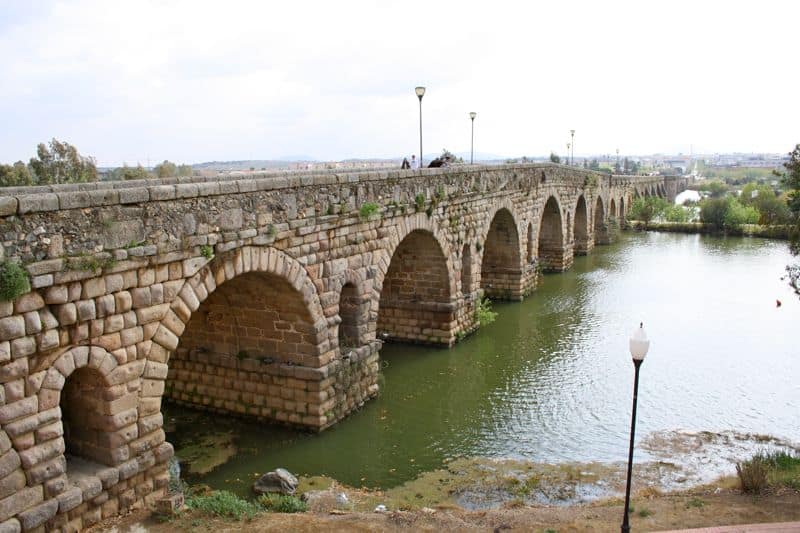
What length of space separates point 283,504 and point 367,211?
5.79m

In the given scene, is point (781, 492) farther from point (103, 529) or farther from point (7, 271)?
point (7, 271)

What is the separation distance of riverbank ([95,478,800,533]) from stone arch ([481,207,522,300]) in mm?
14630

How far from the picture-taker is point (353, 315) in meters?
13.4

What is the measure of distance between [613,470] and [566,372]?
5.16m

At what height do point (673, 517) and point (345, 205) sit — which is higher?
point (345, 205)

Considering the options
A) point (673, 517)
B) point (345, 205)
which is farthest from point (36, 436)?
point (673, 517)

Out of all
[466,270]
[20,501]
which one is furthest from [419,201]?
[20,501]

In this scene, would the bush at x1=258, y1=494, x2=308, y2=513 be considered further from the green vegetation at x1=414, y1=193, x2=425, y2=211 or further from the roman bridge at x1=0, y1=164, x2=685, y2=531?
the green vegetation at x1=414, y1=193, x2=425, y2=211

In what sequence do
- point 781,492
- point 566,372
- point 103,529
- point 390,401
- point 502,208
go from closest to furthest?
point 103,529 < point 781,492 < point 390,401 < point 566,372 < point 502,208

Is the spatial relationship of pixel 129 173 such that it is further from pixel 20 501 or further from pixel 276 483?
pixel 20 501

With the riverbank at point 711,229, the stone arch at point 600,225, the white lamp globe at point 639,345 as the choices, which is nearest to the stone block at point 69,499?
the white lamp globe at point 639,345

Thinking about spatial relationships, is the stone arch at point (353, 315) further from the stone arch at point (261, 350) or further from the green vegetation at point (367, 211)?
the green vegetation at point (367, 211)

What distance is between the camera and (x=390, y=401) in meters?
14.2

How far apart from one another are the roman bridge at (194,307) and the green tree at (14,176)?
15.9 metres
